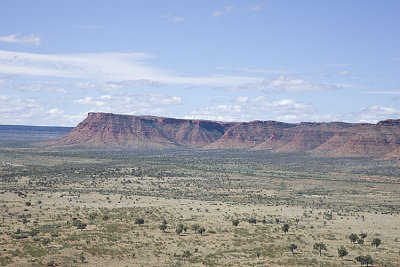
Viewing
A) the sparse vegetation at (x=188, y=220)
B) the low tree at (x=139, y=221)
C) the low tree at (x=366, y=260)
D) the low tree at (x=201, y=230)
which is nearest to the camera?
the low tree at (x=366, y=260)

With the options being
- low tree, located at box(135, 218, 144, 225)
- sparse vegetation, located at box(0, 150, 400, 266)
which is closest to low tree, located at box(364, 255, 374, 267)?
sparse vegetation, located at box(0, 150, 400, 266)

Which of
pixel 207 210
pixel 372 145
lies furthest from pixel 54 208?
pixel 372 145

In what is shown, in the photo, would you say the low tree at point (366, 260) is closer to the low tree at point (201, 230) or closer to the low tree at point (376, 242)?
the low tree at point (376, 242)

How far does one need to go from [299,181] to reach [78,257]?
2874 inches

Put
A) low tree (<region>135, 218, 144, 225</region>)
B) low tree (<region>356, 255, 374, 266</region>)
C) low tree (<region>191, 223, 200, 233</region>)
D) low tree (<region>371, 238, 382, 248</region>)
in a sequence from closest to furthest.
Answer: low tree (<region>356, 255, 374, 266</region>)
low tree (<region>371, 238, 382, 248</region>)
low tree (<region>191, 223, 200, 233</region>)
low tree (<region>135, 218, 144, 225</region>)

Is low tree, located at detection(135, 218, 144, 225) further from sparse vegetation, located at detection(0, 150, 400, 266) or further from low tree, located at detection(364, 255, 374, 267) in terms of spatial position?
low tree, located at detection(364, 255, 374, 267)

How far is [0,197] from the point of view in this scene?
60.1 m

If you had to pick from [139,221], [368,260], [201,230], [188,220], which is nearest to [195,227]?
[201,230]

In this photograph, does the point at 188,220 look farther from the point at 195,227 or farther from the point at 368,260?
the point at 368,260

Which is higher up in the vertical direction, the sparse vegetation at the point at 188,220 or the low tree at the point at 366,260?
the low tree at the point at 366,260

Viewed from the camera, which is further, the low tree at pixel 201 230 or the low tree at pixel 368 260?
the low tree at pixel 201 230

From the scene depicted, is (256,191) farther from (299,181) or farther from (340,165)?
(340,165)

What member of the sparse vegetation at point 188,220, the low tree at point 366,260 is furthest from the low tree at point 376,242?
the low tree at point 366,260

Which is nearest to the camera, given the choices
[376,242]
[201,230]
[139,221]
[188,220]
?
[376,242]
